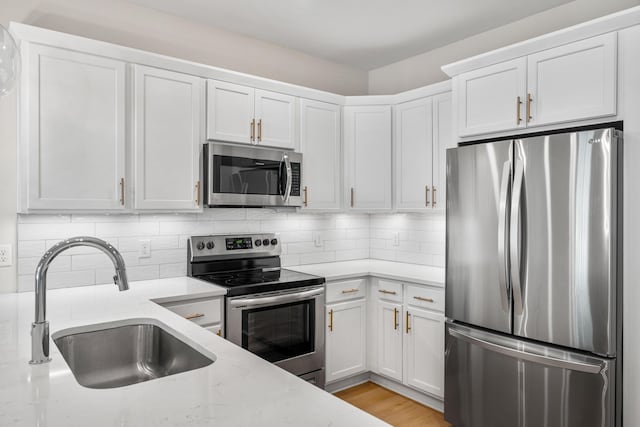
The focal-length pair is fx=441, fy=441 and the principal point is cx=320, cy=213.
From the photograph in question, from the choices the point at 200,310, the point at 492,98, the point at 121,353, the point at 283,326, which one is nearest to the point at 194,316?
the point at 200,310

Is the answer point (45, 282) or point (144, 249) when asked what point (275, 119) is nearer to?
point (144, 249)

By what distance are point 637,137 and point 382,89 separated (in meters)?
2.46

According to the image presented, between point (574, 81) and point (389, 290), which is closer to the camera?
point (574, 81)

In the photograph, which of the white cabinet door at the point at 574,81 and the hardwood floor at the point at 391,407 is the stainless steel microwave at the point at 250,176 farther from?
the white cabinet door at the point at 574,81

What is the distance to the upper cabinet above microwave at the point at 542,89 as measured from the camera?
2188mm

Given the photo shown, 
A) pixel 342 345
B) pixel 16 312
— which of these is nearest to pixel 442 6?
pixel 342 345

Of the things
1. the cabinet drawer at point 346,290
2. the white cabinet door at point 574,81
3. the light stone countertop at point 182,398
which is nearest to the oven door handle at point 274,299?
the cabinet drawer at point 346,290

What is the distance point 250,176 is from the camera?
3.06 metres

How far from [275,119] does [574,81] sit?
1.89m

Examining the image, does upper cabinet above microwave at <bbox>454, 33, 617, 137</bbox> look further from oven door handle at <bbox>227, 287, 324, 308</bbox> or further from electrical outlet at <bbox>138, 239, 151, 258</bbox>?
electrical outlet at <bbox>138, 239, 151, 258</bbox>

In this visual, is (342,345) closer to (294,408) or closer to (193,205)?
(193,205)

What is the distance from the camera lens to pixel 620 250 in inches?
Answer: 82.4

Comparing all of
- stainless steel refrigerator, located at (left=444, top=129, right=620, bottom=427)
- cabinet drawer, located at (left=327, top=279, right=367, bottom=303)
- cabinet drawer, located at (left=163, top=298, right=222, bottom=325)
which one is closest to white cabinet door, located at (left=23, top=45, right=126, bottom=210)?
A: cabinet drawer, located at (left=163, top=298, right=222, bottom=325)

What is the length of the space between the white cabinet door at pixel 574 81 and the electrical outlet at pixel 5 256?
3.03 metres
